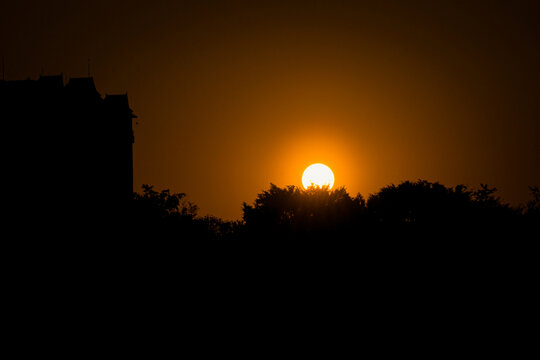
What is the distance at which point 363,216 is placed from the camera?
220ft

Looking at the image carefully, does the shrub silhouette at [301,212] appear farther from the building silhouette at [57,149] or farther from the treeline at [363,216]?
the building silhouette at [57,149]

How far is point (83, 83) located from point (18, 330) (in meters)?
55.7

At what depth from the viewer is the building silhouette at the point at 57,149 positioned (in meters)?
76.3

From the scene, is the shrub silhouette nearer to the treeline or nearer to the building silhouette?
the treeline

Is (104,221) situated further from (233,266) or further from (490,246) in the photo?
(490,246)

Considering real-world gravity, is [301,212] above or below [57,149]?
below

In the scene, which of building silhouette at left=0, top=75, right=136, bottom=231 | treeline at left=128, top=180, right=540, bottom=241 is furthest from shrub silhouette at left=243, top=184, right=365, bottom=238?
building silhouette at left=0, top=75, right=136, bottom=231

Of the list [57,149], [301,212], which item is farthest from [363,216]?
[57,149]

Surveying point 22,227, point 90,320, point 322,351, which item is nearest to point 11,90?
point 22,227

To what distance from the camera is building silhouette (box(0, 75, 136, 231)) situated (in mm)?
76312

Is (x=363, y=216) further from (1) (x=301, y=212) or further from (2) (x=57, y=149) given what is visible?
(2) (x=57, y=149)

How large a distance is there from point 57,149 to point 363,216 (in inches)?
1574

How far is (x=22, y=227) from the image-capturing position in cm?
6244

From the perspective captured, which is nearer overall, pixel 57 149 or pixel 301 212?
pixel 301 212
